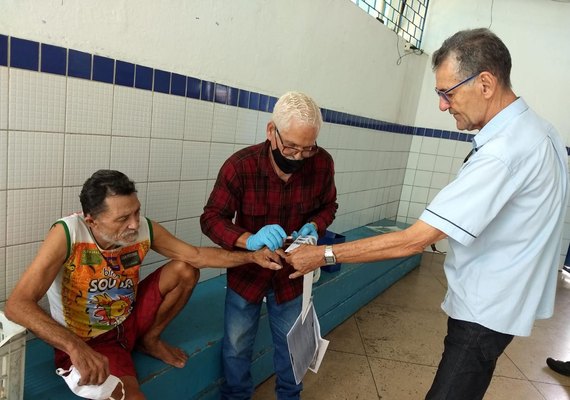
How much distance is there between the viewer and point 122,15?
6.24 ft

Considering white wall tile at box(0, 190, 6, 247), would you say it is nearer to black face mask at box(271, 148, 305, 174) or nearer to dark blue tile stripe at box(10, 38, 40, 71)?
dark blue tile stripe at box(10, 38, 40, 71)

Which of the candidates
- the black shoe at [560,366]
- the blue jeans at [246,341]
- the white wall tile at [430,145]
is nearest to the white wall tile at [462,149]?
the white wall tile at [430,145]

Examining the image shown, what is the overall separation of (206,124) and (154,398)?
151 centimetres

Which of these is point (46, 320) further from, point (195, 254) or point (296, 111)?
point (296, 111)

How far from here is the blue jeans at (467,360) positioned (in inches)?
58.2

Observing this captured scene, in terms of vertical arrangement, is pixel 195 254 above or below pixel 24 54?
below

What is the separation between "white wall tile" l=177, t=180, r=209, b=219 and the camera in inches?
98.1

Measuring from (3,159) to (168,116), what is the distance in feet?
2.73

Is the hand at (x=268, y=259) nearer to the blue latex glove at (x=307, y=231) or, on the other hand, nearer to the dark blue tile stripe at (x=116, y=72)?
the blue latex glove at (x=307, y=231)

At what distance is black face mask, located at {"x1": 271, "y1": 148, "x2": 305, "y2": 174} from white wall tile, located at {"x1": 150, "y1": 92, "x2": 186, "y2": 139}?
805 mm

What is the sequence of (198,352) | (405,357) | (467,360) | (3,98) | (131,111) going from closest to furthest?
(467,360)
(3,98)
(198,352)
(131,111)
(405,357)

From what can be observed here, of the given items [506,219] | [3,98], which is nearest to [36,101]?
[3,98]

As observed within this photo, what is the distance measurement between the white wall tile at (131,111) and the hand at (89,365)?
1.08 meters

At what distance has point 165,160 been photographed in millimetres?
2301
